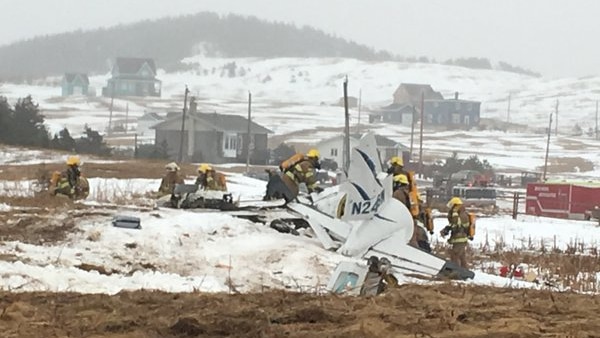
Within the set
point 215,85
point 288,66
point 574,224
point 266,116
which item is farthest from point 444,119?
point 574,224

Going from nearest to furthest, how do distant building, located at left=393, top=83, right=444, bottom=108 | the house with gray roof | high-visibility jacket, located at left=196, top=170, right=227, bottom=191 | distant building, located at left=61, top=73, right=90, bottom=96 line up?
high-visibility jacket, located at left=196, top=170, right=227, bottom=191
the house with gray roof
distant building, located at left=393, top=83, right=444, bottom=108
distant building, located at left=61, top=73, right=90, bottom=96

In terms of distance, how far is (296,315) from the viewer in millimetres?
7223

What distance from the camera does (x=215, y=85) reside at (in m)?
173

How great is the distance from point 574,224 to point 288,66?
527 ft

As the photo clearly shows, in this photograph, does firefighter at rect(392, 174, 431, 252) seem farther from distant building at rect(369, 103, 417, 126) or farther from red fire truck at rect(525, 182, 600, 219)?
distant building at rect(369, 103, 417, 126)

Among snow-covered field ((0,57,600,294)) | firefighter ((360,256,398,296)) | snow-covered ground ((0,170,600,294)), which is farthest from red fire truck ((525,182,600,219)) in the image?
firefighter ((360,256,398,296))

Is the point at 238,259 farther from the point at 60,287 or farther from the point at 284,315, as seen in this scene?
the point at 284,315

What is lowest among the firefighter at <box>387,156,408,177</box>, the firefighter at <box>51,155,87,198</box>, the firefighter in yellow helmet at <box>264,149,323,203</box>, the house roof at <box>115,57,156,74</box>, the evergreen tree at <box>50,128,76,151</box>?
the evergreen tree at <box>50,128,76,151</box>


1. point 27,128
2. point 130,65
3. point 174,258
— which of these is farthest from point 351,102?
point 174,258

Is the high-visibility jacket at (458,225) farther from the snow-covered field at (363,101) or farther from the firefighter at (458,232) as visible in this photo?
the snow-covered field at (363,101)

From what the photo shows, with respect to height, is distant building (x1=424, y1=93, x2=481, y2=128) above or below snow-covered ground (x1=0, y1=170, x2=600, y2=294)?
below

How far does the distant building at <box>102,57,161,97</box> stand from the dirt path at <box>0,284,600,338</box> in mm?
145368

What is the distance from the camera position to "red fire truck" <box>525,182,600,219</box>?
42.9 meters

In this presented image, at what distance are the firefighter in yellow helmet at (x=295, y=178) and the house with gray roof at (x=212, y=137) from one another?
54.7 meters
